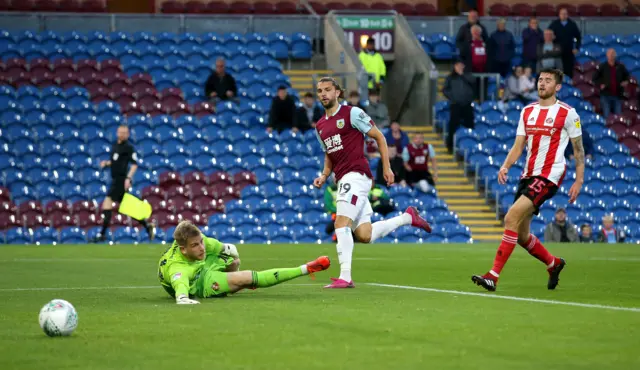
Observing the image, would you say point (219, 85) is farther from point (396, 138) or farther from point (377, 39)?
point (377, 39)

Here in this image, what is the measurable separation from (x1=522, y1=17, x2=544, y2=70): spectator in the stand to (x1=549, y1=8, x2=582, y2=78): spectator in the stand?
1.93 ft

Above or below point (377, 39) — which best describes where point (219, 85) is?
below

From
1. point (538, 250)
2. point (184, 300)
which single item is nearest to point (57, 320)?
point (184, 300)

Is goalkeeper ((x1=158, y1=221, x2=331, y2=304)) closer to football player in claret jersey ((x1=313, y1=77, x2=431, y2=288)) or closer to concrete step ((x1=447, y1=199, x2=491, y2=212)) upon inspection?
football player in claret jersey ((x1=313, y1=77, x2=431, y2=288))

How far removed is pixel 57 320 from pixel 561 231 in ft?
64.2

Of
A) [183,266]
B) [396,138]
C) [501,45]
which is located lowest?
[183,266]

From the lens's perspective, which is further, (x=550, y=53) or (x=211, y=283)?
(x=550, y=53)

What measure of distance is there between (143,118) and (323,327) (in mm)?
20056

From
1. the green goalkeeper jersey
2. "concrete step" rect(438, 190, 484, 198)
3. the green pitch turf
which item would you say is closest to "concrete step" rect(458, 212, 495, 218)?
"concrete step" rect(438, 190, 484, 198)

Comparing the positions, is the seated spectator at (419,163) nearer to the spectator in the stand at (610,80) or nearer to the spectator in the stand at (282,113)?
the spectator in the stand at (282,113)

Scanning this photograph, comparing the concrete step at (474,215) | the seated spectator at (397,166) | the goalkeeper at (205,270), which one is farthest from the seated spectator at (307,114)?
the goalkeeper at (205,270)

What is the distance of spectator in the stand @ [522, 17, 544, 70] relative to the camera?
101ft

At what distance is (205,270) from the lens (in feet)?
34.5

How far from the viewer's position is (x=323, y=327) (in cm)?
804
